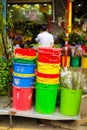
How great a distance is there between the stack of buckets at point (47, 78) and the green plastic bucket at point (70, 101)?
183 mm

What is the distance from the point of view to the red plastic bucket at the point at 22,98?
6.85 meters

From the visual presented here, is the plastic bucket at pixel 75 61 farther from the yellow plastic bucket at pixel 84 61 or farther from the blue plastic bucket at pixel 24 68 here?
the blue plastic bucket at pixel 24 68

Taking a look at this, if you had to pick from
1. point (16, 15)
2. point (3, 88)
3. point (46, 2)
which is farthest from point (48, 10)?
point (3, 88)

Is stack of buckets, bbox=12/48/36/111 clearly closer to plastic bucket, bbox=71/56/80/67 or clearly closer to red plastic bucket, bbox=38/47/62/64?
red plastic bucket, bbox=38/47/62/64

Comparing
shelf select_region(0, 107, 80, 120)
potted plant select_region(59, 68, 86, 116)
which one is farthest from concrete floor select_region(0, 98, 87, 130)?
potted plant select_region(59, 68, 86, 116)

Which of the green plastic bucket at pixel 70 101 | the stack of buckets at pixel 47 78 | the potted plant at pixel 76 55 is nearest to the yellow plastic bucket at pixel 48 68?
the stack of buckets at pixel 47 78

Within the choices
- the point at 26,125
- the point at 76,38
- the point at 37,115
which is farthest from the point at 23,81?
the point at 76,38

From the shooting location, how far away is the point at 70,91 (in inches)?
263

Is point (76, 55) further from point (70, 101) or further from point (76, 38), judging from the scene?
point (70, 101)

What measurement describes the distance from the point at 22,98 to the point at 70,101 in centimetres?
96

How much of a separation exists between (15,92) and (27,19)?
8.65 metres

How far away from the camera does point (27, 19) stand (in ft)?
49.8

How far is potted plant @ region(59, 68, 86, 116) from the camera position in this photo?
6.68 meters

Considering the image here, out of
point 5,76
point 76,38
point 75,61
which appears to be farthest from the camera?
point 76,38
